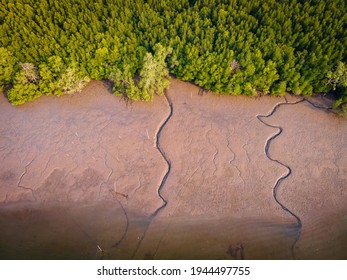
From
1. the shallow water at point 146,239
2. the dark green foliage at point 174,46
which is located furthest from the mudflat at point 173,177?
the dark green foliage at point 174,46

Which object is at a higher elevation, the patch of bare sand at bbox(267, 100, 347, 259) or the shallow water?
the patch of bare sand at bbox(267, 100, 347, 259)

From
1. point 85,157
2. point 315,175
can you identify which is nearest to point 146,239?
point 85,157

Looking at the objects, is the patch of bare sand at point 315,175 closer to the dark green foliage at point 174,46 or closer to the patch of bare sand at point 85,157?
the dark green foliage at point 174,46

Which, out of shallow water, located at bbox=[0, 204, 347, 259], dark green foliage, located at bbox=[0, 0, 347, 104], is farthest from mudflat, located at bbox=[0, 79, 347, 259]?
dark green foliage, located at bbox=[0, 0, 347, 104]

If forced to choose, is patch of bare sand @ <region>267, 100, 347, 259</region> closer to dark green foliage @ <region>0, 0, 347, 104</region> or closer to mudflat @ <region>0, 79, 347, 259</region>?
mudflat @ <region>0, 79, 347, 259</region>

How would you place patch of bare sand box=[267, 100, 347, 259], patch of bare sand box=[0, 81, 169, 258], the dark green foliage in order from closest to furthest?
patch of bare sand box=[267, 100, 347, 259] < patch of bare sand box=[0, 81, 169, 258] < the dark green foliage

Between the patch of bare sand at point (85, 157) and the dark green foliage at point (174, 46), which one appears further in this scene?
the dark green foliage at point (174, 46)

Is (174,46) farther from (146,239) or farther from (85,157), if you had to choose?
(146,239)
